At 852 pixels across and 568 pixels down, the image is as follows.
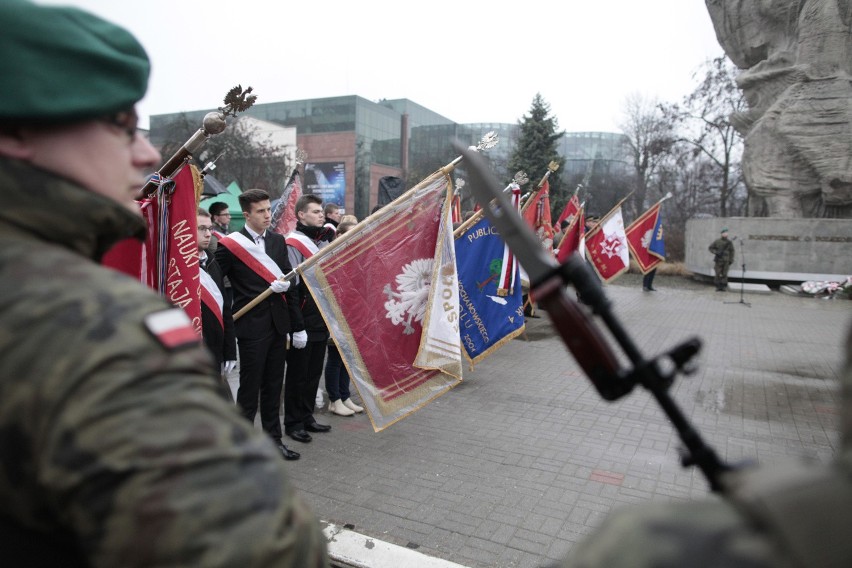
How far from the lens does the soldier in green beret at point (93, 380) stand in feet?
2.35

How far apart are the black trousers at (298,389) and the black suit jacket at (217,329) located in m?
0.68

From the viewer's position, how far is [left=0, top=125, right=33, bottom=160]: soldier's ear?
0.88m

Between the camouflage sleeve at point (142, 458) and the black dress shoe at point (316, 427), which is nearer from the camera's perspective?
the camouflage sleeve at point (142, 458)

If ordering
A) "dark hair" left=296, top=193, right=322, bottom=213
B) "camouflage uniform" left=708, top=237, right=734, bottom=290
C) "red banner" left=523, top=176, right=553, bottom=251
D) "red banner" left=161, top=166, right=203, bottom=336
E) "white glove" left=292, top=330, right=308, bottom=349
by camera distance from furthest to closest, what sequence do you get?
"camouflage uniform" left=708, top=237, right=734, bottom=290 → "red banner" left=523, top=176, right=553, bottom=251 → "dark hair" left=296, top=193, right=322, bottom=213 → "white glove" left=292, top=330, right=308, bottom=349 → "red banner" left=161, top=166, right=203, bottom=336

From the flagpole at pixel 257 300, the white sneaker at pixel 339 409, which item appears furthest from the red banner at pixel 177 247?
the white sneaker at pixel 339 409

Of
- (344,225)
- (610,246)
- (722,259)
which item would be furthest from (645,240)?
(344,225)

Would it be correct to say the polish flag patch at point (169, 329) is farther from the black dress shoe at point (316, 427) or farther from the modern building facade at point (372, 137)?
the modern building facade at point (372, 137)

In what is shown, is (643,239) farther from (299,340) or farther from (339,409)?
(299,340)

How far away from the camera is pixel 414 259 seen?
15.6 feet

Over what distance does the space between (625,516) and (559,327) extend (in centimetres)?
47

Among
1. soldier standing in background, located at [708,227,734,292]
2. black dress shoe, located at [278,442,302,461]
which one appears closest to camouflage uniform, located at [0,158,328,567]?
black dress shoe, located at [278,442,302,461]

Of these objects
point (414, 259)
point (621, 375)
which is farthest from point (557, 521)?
point (621, 375)

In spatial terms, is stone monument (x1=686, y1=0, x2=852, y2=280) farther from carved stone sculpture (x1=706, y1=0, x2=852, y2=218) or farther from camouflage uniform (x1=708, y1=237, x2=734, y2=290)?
camouflage uniform (x1=708, y1=237, x2=734, y2=290)

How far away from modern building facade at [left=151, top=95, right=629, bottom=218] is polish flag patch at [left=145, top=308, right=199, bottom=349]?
5348 centimetres
